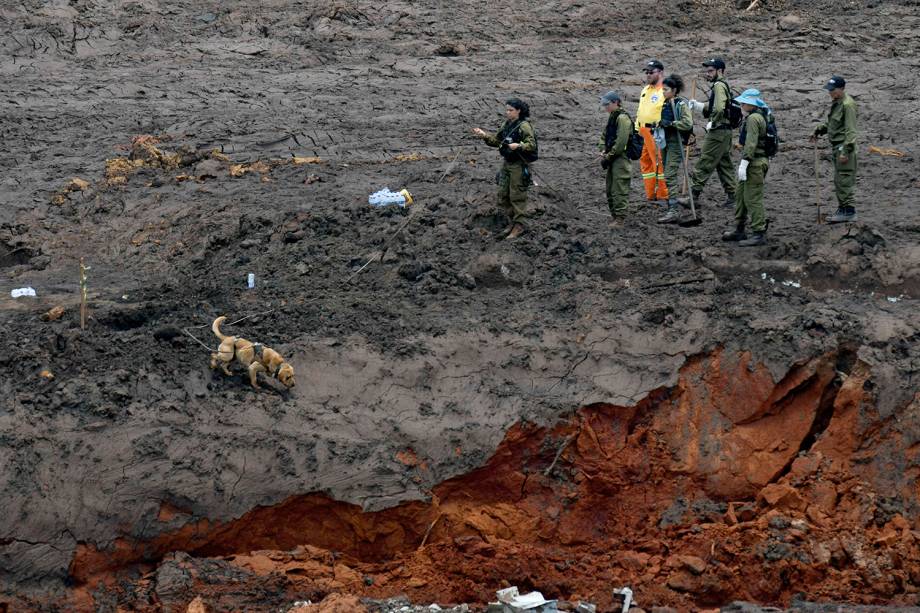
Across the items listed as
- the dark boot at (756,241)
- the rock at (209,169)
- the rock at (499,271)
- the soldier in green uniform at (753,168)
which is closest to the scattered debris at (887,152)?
the soldier in green uniform at (753,168)

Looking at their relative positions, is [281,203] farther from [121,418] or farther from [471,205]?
[121,418]

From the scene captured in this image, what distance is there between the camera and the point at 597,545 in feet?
33.4

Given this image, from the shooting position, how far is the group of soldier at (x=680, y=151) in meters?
12.0

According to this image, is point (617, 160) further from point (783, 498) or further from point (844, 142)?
point (783, 498)

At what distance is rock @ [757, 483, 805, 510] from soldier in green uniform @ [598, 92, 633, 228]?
3.56 meters

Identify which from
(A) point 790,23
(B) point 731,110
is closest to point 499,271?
(B) point 731,110

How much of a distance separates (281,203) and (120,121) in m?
3.90

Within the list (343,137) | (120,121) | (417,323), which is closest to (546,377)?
(417,323)

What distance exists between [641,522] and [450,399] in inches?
74.5

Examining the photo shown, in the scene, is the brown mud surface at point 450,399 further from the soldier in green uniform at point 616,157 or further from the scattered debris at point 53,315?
the soldier in green uniform at point 616,157

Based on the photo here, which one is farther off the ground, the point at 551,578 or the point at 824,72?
the point at 824,72

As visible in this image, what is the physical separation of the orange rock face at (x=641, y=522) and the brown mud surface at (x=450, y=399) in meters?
0.02

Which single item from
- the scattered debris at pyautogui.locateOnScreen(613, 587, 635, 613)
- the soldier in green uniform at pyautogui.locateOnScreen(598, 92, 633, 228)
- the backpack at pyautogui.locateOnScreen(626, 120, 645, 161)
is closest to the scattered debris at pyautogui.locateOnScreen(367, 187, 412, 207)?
the soldier in green uniform at pyautogui.locateOnScreen(598, 92, 633, 228)

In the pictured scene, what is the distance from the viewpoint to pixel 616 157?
12.5 metres
